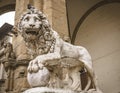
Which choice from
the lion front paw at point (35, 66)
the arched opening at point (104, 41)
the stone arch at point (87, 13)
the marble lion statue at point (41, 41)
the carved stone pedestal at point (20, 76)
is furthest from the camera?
the stone arch at point (87, 13)

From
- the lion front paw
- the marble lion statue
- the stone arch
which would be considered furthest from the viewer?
the stone arch

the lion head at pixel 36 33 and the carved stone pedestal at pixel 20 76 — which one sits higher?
the lion head at pixel 36 33

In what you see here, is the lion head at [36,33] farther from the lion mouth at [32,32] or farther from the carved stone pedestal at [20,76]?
the carved stone pedestal at [20,76]

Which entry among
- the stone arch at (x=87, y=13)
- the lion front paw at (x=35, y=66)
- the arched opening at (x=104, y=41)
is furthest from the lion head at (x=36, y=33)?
the stone arch at (x=87, y=13)

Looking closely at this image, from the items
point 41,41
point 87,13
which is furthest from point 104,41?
point 41,41

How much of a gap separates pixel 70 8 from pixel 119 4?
1362 mm

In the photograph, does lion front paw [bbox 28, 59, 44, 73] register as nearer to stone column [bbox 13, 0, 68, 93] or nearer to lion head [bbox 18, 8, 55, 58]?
lion head [bbox 18, 8, 55, 58]

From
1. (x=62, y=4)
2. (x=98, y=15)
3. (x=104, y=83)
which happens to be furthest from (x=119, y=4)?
(x=62, y=4)

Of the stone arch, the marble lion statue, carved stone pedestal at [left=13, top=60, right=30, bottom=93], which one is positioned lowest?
carved stone pedestal at [left=13, top=60, right=30, bottom=93]

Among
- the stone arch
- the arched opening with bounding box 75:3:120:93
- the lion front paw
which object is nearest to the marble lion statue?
the lion front paw

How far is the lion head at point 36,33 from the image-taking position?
2285 mm

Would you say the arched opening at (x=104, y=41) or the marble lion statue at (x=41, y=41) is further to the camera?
the arched opening at (x=104, y=41)

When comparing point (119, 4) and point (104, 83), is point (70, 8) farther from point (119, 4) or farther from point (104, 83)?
point (104, 83)

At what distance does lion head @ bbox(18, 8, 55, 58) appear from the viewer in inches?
90.0
